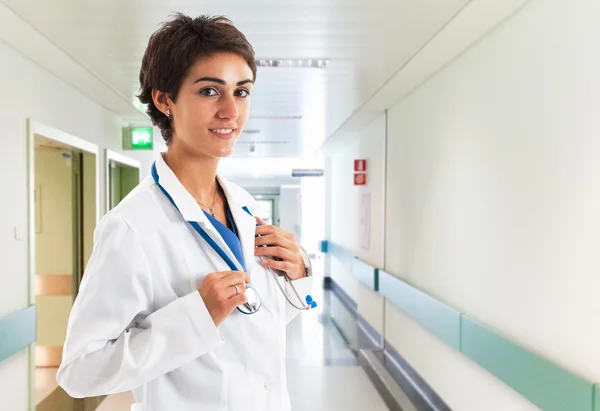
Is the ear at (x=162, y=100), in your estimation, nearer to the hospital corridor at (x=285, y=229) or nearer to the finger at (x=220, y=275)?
the hospital corridor at (x=285, y=229)

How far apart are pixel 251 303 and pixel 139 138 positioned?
5.33m

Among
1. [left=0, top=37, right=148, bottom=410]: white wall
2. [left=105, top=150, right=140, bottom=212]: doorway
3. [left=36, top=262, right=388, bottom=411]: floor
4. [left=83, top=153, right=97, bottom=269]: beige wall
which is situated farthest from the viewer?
[left=105, top=150, right=140, bottom=212]: doorway

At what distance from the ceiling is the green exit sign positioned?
2.65ft

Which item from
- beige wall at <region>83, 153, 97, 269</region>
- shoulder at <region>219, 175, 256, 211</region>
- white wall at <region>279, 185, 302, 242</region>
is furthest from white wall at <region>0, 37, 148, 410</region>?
white wall at <region>279, 185, 302, 242</region>

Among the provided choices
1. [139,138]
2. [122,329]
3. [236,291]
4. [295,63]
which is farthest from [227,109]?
[139,138]

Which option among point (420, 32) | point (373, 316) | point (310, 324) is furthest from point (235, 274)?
point (310, 324)

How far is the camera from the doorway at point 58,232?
4.94m

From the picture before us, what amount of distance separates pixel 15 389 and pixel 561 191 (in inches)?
138

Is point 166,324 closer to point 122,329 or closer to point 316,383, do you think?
point 122,329

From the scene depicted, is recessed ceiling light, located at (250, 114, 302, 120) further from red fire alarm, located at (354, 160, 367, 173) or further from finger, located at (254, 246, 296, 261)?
finger, located at (254, 246, 296, 261)

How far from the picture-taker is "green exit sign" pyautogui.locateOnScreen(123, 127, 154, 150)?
230 inches

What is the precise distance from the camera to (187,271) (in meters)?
0.97

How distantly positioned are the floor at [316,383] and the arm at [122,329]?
3387 millimetres

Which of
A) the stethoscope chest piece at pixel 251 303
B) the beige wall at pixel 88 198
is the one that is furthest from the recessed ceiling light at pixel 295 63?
the stethoscope chest piece at pixel 251 303
